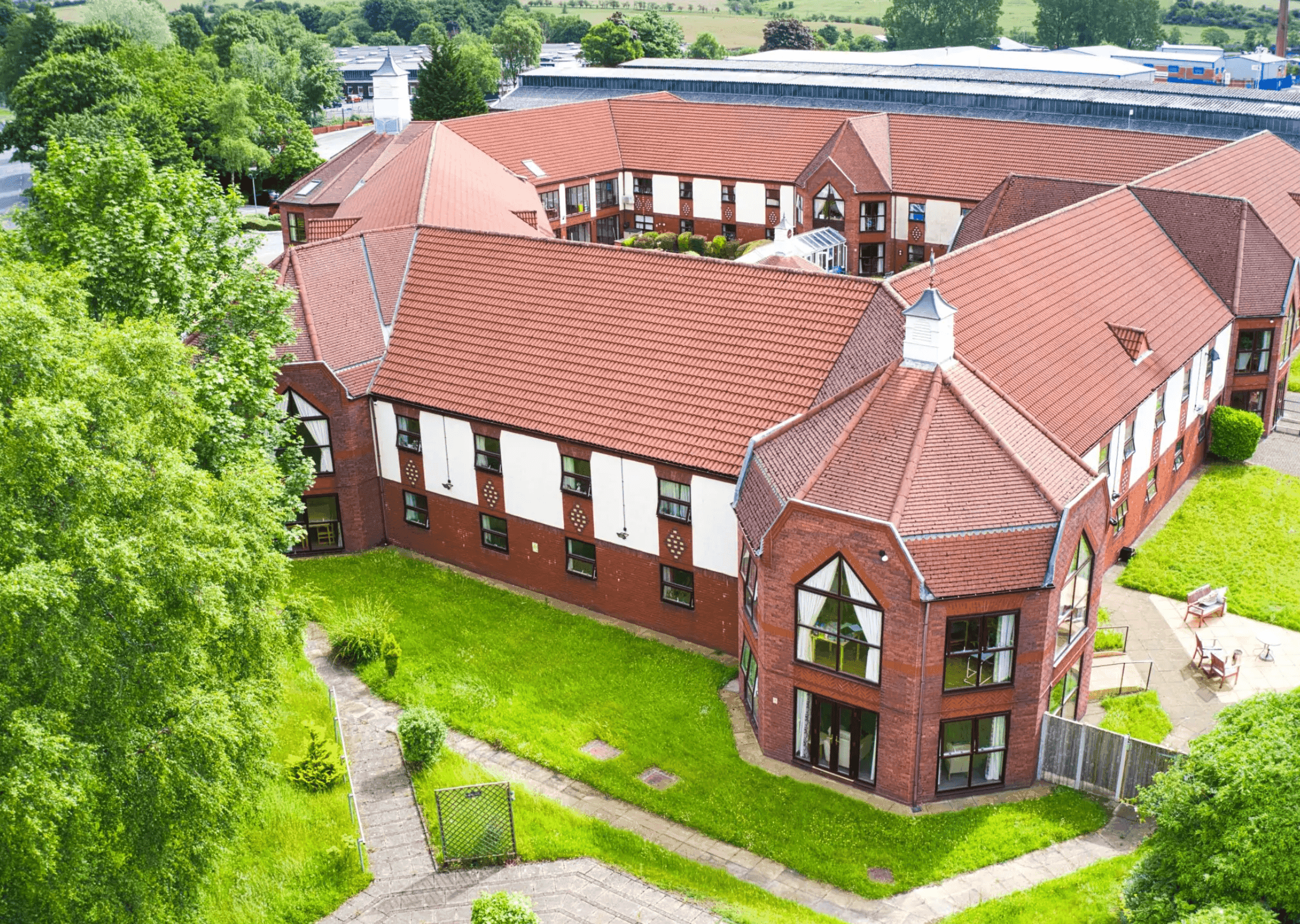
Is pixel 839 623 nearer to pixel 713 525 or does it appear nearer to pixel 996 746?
pixel 996 746

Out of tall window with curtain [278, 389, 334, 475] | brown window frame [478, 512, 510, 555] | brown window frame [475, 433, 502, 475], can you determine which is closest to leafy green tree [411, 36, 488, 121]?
tall window with curtain [278, 389, 334, 475]

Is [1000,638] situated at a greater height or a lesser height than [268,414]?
lesser

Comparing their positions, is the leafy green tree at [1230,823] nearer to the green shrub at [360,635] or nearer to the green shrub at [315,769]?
the green shrub at [315,769]

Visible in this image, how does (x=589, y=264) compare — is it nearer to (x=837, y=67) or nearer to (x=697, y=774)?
(x=697, y=774)

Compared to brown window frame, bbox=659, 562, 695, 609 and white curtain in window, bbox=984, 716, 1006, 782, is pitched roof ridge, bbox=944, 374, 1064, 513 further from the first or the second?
brown window frame, bbox=659, 562, 695, 609

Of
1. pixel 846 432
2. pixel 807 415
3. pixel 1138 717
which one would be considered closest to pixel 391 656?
pixel 807 415

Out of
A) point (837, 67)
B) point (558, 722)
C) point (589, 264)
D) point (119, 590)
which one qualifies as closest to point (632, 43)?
point (837, 67)
